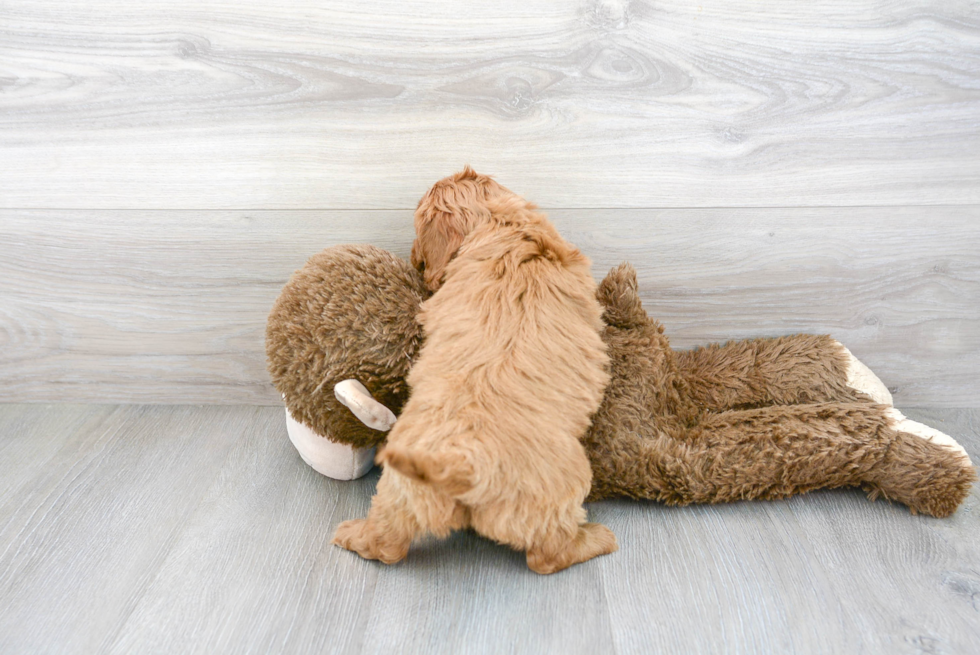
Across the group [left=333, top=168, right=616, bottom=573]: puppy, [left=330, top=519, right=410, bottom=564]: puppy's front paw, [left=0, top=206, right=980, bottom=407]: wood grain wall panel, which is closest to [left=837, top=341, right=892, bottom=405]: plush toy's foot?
[left=0, top=206, right=980, bottom=407]: wood grain wall panel

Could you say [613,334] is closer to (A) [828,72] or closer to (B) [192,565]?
(A) [828,72]

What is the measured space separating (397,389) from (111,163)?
0.68m

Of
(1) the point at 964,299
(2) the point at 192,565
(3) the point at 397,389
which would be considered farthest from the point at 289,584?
(1) the point at 964,299

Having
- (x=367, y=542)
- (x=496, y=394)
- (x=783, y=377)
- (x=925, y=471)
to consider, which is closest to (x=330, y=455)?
(x=367, y=542)

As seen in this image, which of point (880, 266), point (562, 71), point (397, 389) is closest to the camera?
point (397, 389)

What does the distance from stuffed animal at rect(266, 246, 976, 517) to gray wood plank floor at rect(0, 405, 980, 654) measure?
0.05 meters

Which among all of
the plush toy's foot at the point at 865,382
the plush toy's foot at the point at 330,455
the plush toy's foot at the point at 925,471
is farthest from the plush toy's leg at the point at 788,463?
the plush toy's foot at the point at 330,455

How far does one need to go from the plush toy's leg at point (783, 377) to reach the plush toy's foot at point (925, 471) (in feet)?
0.38

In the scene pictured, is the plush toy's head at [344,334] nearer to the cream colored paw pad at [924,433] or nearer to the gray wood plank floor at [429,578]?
the gray wood plank floor at [429,578]

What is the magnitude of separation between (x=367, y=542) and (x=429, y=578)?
10cm

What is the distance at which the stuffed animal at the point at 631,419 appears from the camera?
91cm

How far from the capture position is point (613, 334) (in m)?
1.02

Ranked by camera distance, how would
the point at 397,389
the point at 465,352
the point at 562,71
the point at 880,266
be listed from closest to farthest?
1. the point at 465,352
2. the point at 397,389
3. the point at 562,71
4. the point at 880,266

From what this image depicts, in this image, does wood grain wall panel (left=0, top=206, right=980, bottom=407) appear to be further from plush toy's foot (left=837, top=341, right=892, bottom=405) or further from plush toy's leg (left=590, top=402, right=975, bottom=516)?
plush toy's leg (left=590, top=402, right=975, bottom=516)
